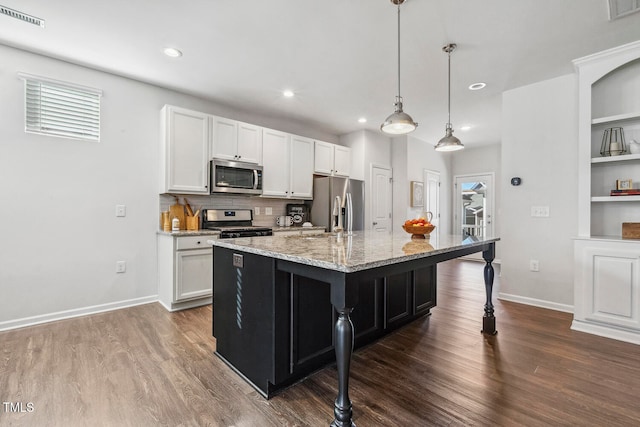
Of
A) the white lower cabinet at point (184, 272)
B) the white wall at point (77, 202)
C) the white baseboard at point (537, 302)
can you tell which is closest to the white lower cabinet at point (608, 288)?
the white baseboard at point (537, 302)

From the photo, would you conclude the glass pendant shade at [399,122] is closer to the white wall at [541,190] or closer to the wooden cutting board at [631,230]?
the white wall at [541,190]

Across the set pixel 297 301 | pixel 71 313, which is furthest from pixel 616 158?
pixel 71 313

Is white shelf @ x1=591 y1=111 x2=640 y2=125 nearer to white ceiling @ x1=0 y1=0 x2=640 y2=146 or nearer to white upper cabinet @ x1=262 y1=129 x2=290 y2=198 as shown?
white ceiling @ x1=0 y1=0 x2=640 y2=146

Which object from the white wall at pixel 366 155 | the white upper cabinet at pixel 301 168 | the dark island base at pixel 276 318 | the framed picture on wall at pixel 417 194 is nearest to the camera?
the dark island base at pixel 276 318

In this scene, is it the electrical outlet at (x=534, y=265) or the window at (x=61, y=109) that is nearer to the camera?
the window at (x=61, y=109)

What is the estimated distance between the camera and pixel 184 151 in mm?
3461

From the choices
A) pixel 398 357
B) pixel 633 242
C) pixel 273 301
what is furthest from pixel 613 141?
pixel 273 301

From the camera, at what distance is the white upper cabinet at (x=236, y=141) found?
12.2 ft

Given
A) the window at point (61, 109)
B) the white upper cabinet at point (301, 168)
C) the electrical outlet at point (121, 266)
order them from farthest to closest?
the white upper cabinet at point (301, 168)
the electrical outlet at point (121, 266)
the window at point (61, 109)

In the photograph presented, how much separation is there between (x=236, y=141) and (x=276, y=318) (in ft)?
9.40

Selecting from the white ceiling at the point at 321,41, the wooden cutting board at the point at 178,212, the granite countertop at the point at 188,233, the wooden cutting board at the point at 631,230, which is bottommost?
the granite countertop at the point at 188,233

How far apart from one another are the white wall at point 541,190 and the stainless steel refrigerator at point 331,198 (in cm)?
Result: 212

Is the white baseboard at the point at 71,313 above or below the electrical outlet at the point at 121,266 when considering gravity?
below

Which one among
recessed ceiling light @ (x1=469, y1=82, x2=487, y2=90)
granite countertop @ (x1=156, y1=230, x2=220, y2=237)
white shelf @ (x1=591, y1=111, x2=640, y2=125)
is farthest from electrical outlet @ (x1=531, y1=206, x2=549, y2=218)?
granite countertop @ (x1=156, y1=230, x2=220, y2=237)
